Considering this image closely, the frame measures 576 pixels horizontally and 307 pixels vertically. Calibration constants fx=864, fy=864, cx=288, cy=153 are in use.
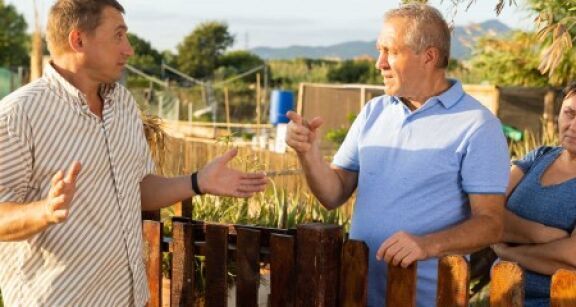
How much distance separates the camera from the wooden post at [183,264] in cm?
312

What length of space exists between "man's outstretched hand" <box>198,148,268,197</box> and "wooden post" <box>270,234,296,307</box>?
17 cm

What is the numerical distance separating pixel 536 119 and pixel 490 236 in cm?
1498

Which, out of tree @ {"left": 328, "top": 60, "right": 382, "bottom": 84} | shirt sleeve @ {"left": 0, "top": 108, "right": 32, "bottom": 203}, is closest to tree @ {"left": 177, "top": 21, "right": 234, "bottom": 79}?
tree @ {"left": 328, "top": 60, "right": 382, "bottom": 84}

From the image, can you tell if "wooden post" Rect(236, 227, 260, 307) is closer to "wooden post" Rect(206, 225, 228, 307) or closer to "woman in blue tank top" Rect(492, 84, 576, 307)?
"wooden post" Rect(206, 225, 228, 307)

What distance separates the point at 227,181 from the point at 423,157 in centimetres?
64

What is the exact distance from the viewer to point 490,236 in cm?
262

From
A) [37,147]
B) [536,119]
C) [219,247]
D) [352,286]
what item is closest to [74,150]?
[37,147]

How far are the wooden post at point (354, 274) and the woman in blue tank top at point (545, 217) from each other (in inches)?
24.0

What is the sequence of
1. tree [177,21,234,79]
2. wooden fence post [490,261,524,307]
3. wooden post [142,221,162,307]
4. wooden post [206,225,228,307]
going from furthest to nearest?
tree [177,21,234,79] → wooden post [142,221,162,307] → wooden post [206,225,228,307] → wooden fence post [490,261,524,307]

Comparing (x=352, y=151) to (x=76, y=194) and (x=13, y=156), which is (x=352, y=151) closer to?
(x=76, y=194)

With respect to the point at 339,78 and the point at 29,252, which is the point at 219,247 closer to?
the point at 29,252

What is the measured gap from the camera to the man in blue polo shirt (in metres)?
Result: 2.66

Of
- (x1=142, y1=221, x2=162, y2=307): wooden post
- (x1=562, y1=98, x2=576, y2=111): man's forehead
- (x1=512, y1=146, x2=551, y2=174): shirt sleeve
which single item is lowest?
(x1=142, y1=221, x2=162, y2=307): wooden post

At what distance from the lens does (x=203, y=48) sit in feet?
178
